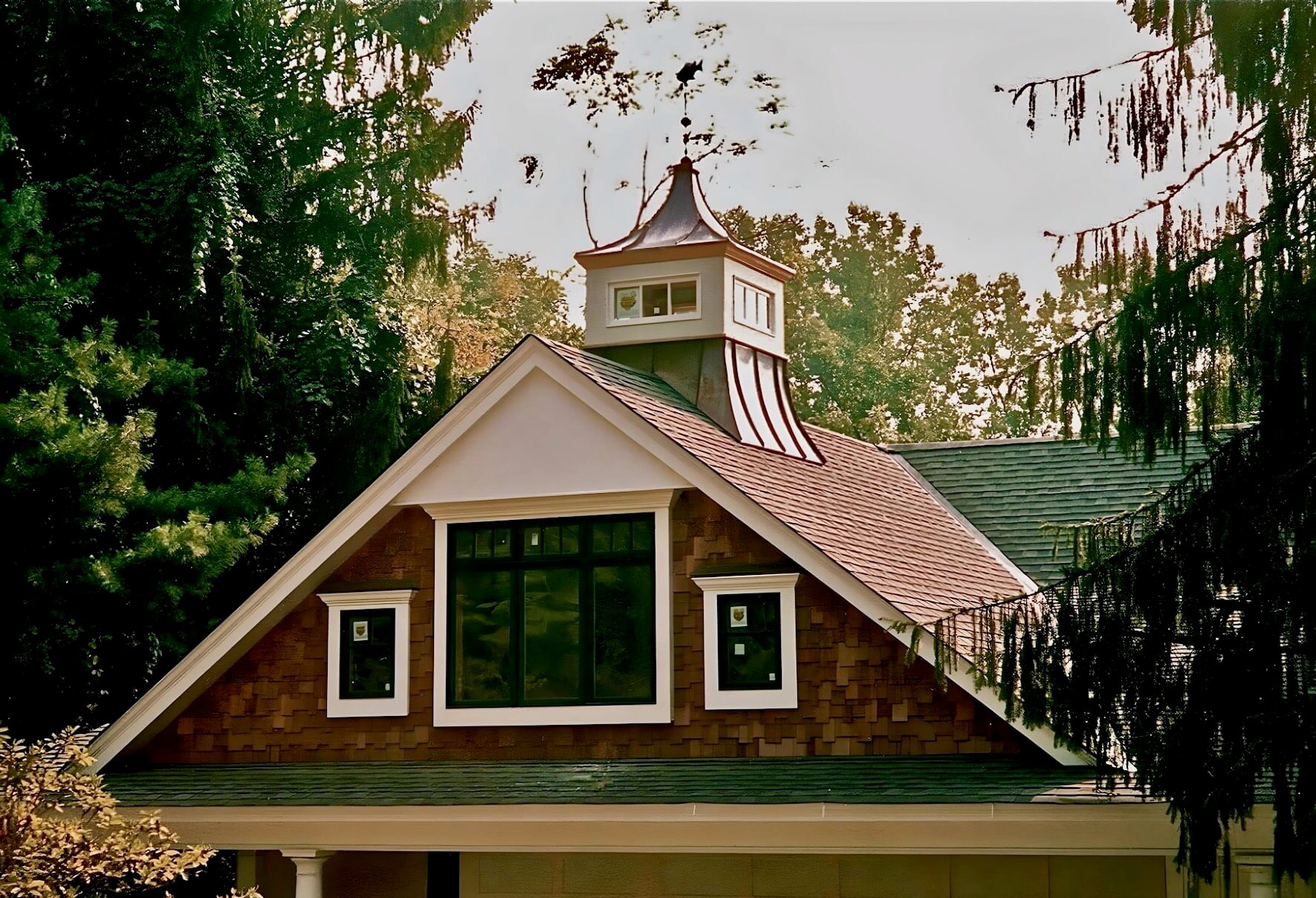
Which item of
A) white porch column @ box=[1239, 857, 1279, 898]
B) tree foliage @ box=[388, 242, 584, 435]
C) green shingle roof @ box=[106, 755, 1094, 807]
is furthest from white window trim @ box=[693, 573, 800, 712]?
tree foliage @ box=[388, 242, 584, 435]

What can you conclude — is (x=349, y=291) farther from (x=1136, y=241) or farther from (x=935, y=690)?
(x=1136, y=241)

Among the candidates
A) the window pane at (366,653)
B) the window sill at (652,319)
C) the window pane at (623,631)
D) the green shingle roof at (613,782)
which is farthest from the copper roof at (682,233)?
the green shingle roof at (613,782)

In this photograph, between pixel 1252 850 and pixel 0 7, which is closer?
pixel 1252 850

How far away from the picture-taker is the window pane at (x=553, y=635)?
43.7ft

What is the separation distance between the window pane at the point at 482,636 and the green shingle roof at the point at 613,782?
58cm

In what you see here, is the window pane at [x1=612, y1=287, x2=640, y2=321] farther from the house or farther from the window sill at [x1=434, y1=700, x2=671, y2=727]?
the window sill at [x1=434, y1=700, x2=671, y2=727]

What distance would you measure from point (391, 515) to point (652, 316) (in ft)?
11.2

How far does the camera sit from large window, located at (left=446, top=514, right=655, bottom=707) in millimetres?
13180

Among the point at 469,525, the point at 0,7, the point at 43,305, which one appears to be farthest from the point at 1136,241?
the point at 0,7

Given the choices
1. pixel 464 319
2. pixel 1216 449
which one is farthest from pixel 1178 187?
pixel 464 319

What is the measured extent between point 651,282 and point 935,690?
5.51m

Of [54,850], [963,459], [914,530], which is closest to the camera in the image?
[54,850]

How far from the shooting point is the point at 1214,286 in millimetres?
8359

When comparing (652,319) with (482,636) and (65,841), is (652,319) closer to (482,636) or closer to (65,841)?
(482,636)
